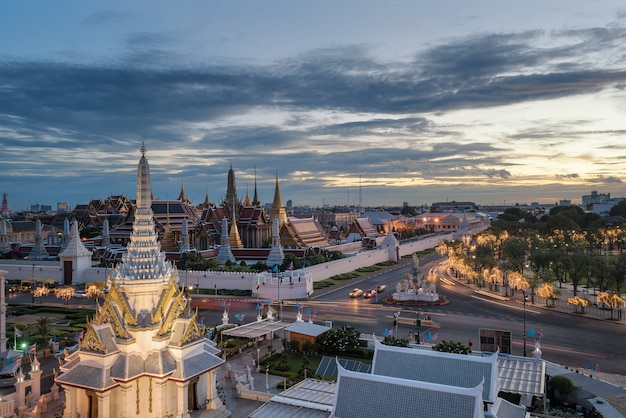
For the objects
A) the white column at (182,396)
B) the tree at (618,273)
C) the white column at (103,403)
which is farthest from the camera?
the tree at (618,273)

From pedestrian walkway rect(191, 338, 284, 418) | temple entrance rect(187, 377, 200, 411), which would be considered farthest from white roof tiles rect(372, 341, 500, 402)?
temple entrance rect(187, 377, 200, 411)

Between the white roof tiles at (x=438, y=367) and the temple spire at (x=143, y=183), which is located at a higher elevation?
the temple spire at (x=143, y=183)

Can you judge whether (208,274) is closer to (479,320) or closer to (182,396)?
(479,320)

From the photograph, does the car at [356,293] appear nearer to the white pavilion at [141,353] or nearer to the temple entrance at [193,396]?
the white pavilion at [141,353]

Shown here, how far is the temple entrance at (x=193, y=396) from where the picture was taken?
1947 cm

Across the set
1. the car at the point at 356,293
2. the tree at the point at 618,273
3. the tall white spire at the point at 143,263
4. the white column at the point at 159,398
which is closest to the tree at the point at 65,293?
the car at the point at 356,293

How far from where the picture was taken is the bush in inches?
878

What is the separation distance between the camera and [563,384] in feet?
73.4

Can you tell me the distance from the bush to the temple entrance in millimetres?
15253

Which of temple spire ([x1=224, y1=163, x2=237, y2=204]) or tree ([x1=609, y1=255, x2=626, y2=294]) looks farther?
temple spire ([x1=224, y1=163, x2=237, y2=204])

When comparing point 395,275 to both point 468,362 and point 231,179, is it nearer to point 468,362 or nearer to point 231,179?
point 231,179

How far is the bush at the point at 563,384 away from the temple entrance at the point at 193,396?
50.0 ft

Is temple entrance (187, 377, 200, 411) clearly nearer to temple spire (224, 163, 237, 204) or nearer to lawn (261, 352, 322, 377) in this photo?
lawn (261, 352, 322, 377)

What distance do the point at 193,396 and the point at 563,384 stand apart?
15539 millimetres
